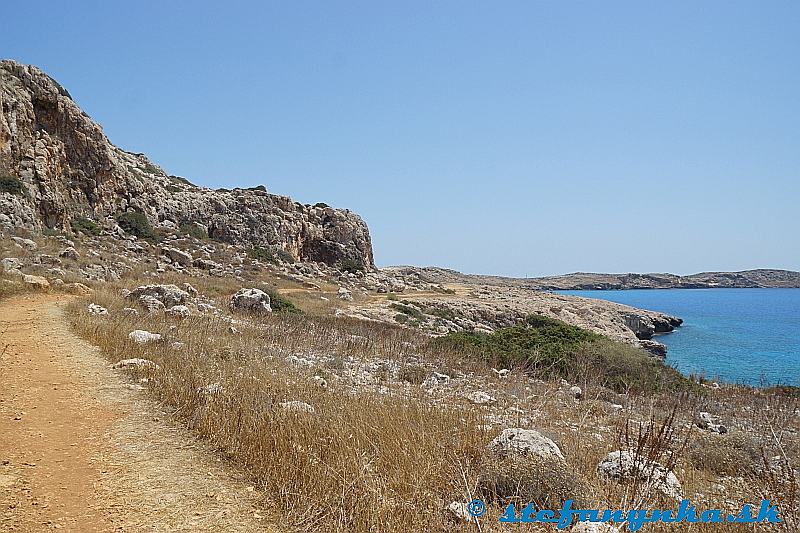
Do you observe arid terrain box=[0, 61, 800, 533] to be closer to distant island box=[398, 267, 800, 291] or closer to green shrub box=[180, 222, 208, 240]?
green shrub box=[180, 222, 208, 240]

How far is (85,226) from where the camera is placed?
33.6 m

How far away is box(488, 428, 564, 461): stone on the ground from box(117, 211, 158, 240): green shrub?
37.8m

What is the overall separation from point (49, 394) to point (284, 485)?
433 cm

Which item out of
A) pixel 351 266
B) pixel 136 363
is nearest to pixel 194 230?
pixel 351 266

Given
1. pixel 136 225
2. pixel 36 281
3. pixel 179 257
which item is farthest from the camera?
pixel 136 225

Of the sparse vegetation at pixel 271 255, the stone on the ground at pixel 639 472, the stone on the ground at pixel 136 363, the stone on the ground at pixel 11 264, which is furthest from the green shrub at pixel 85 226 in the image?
the stone on the ground at pixel 639 472

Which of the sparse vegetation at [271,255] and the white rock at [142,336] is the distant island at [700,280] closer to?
the sparse vegetation at [271,255]

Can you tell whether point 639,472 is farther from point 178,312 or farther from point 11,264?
point 11,264

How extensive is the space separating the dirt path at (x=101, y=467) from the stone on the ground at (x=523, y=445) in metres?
1.84

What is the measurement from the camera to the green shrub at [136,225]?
3653 centimetres

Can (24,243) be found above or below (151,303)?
above

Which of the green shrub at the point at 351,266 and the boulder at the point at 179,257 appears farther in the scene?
the green shrub at the point at 351,266

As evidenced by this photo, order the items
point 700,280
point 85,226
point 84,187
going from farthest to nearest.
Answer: point 700,280 < point 84,187 < point 85,226

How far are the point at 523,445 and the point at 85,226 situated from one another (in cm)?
3758
